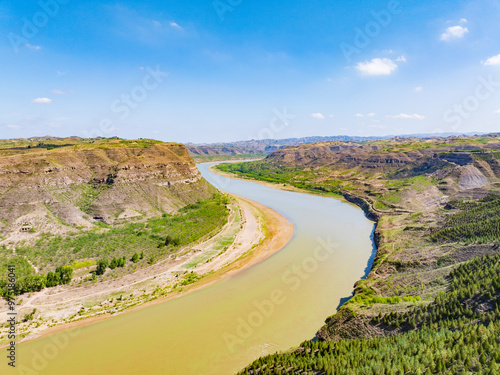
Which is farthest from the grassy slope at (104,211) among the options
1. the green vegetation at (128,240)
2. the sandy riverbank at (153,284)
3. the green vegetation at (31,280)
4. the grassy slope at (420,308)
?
the grassy slope at (420,308)

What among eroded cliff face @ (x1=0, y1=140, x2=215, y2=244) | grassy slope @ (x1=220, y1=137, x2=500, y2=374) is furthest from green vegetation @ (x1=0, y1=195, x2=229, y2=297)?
grassy slope @ (x1=220, y1=137, x2=500, y2=374)

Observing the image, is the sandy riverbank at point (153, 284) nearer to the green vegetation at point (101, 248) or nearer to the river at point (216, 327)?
the river at point (216, 327)

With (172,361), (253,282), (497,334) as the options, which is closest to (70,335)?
(172,361)

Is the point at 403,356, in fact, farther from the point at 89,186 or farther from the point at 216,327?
the point at 89,186

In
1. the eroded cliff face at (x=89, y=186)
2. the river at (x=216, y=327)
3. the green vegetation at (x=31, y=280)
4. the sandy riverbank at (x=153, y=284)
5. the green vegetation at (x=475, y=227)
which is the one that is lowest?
the river at (x=216, y=327)

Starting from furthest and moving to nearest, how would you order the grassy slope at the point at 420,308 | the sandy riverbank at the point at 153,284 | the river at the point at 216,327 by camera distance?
the sandy riverbank at the point at 153,284 → the river at the point at 216,327 → the grassy slope at the point at 420,308

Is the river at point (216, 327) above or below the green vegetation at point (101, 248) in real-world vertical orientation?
below
